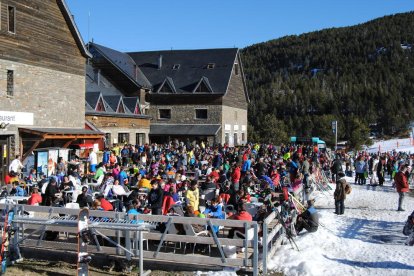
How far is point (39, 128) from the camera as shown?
22.5m

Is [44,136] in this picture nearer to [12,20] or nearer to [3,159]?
[3,159]

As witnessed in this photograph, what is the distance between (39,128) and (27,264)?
42.8 ft

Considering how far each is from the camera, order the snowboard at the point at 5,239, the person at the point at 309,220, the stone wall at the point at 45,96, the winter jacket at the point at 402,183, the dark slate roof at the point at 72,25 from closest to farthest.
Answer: the snowboard at the point at 5,239, the person at the point at 309,220, the winter jacket at the point at 402,183, the stone wall at the point at 45,96, the dark slate roof at the point at 72,25

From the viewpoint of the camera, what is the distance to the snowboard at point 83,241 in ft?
29.1

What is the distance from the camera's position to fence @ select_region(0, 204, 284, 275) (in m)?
9.29

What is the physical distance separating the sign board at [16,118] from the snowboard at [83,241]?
13074 mm

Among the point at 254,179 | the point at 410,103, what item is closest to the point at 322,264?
the point at 254,179

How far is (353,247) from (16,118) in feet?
50.9

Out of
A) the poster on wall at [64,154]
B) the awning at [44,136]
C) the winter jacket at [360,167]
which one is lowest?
the winter jacket at [360,167]

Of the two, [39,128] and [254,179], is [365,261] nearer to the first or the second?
[254,179]

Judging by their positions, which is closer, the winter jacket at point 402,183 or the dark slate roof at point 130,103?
the winter jacket at point 402,183

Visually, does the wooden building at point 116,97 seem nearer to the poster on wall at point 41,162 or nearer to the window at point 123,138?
the window at point 123,138

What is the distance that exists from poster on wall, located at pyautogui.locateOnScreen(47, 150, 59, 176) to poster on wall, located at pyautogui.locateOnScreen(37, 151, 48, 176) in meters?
0.16

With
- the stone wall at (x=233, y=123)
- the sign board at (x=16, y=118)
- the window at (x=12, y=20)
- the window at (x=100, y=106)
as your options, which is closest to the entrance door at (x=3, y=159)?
the sign board at (x=16, y=118)
